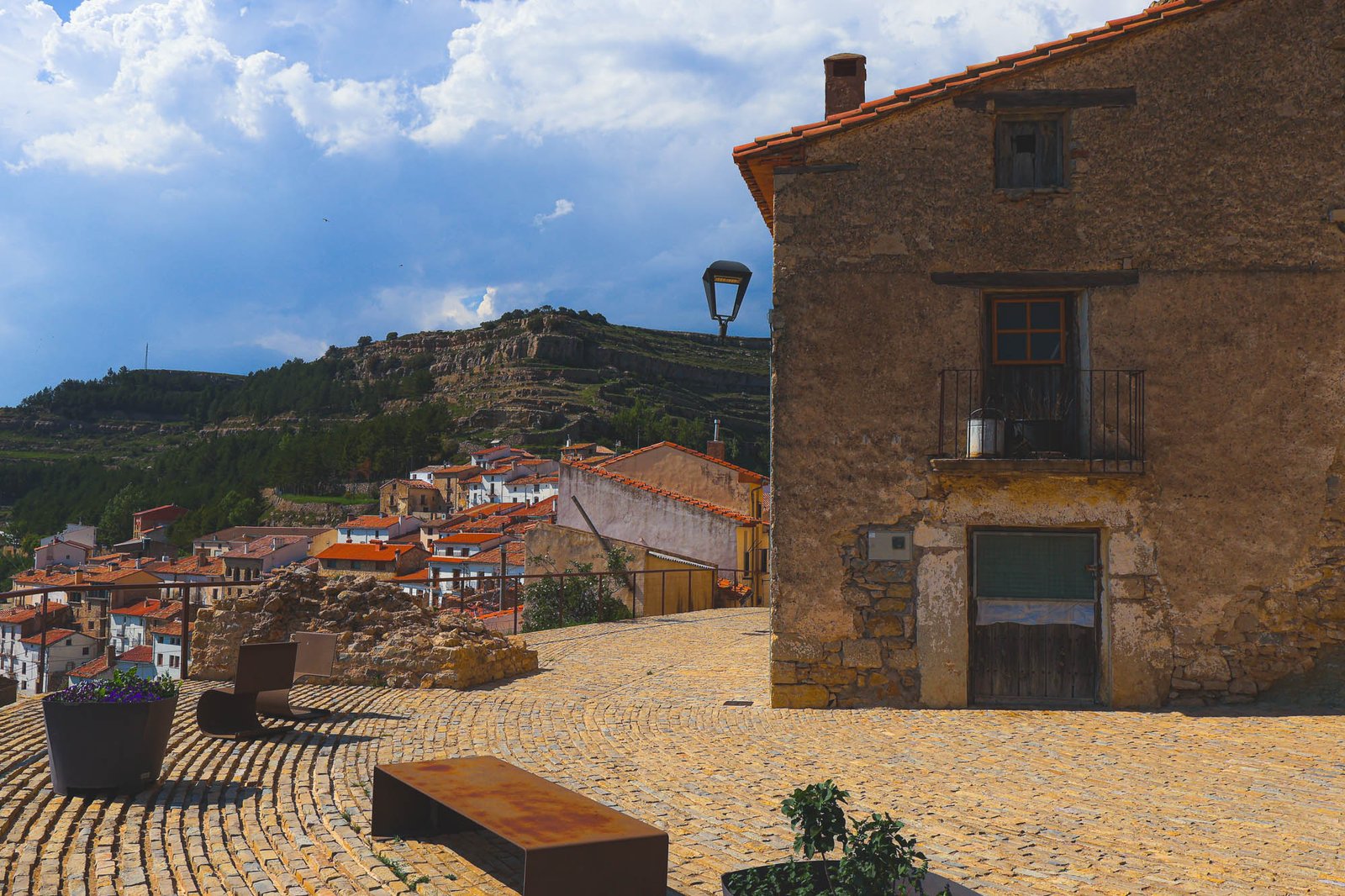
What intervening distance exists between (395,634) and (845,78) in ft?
28.2

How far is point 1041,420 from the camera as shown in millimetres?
10219

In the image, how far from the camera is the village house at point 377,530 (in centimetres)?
7138

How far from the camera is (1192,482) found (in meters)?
9.83

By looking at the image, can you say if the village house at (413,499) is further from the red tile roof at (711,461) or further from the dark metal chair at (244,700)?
the dark metal chair at (244,700)

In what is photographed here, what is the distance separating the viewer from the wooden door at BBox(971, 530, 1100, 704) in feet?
32.8

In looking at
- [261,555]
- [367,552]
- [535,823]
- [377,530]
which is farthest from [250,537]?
[535,823]

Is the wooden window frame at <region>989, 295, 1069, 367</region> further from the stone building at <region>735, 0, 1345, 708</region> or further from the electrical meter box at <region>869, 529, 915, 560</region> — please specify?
the electrical meter box at <region>869, 529, 915, 560</region>

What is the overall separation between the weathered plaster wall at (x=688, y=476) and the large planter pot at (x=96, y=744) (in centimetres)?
2341

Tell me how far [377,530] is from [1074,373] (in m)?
66.6

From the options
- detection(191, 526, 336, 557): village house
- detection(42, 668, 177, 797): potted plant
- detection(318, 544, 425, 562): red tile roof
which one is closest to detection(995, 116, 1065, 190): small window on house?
detection(42, 668, 177, 797): potted plant

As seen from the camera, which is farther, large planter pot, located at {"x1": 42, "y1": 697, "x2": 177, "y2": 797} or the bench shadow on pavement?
large planter pot, located at {"x1": 42, "y1": 697, "x2": 177, "y2": 797}

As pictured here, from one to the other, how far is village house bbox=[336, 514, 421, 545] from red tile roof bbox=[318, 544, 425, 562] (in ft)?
27.0

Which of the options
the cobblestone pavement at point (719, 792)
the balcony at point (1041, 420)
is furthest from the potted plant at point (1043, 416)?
the cobblestone pavement at point (719, 792)

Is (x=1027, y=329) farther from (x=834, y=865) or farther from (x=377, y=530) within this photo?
(x=377, y=530)
